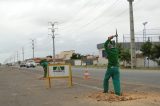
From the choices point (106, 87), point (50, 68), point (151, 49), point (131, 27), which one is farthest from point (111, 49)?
point (151, 49)

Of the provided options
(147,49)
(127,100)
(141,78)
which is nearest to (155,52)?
(147,49)

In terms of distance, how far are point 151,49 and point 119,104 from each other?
200ft

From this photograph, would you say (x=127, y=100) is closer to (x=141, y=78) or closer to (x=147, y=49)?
(x=141, y=78)

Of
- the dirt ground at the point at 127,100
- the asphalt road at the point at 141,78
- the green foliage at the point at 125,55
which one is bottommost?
the dirt ground at the point at 127,100

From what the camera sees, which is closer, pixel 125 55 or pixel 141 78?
pixel 141 78

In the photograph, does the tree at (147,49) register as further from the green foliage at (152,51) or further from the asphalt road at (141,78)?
the asphalt road at (141,78)

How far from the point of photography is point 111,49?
54.0 feet

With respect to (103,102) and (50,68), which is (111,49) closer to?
(103,102)

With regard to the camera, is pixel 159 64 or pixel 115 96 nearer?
pixel 115 96

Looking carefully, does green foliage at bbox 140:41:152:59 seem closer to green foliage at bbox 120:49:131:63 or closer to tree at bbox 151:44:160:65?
tree at bbox 151:44:160:65

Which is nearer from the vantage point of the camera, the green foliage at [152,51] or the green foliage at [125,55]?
the green foliage at [152,51]

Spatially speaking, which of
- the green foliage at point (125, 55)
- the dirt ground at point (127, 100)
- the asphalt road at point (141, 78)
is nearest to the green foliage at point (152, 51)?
the green foliage at point (125, 55)

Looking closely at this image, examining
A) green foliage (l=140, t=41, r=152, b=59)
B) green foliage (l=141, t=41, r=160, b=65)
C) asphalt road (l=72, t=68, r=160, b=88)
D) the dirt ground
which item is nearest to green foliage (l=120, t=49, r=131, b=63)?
green foliage (l=141, t=41, r=160, b=65)

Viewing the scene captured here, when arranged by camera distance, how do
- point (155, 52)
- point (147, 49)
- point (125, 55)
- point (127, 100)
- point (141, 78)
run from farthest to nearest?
point (125, 55) < point (147, 49) < point (155, 52) < point (141, 78) < point (127, 100)
